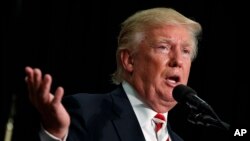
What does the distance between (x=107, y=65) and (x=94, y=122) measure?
143 cm

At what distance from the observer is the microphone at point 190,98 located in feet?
5.68

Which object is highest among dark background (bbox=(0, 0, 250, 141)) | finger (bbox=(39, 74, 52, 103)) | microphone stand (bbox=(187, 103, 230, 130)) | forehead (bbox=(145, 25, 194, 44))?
finger (bbox=(39, 74, 52, 103))

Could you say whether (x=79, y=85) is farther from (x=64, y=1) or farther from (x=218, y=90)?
(x=218, y=90)

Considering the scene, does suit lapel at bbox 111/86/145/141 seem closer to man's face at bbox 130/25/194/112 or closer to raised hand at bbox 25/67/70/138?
man's face at bbox 130/25/194/112

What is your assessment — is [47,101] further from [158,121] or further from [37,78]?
[158,121]

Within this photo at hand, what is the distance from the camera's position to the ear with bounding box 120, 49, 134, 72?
2375mm

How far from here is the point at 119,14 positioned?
3.37m

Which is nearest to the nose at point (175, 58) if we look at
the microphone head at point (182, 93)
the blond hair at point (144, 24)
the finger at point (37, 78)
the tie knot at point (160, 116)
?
the blond hair at point (144, 24)

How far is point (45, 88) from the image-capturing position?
148 centimetres

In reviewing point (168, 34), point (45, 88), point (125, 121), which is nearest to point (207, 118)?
point (125, 121)

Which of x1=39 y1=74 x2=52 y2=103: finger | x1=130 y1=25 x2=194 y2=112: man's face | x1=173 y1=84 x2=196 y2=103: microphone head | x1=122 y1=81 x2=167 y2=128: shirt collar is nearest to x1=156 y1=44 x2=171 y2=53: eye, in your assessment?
x1=130 y1=25 x2=194 y2=112: man's face

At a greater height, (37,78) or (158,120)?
(37,78)

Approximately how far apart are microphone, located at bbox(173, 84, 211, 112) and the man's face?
0.33 meters

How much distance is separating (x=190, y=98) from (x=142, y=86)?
1.60 feet
